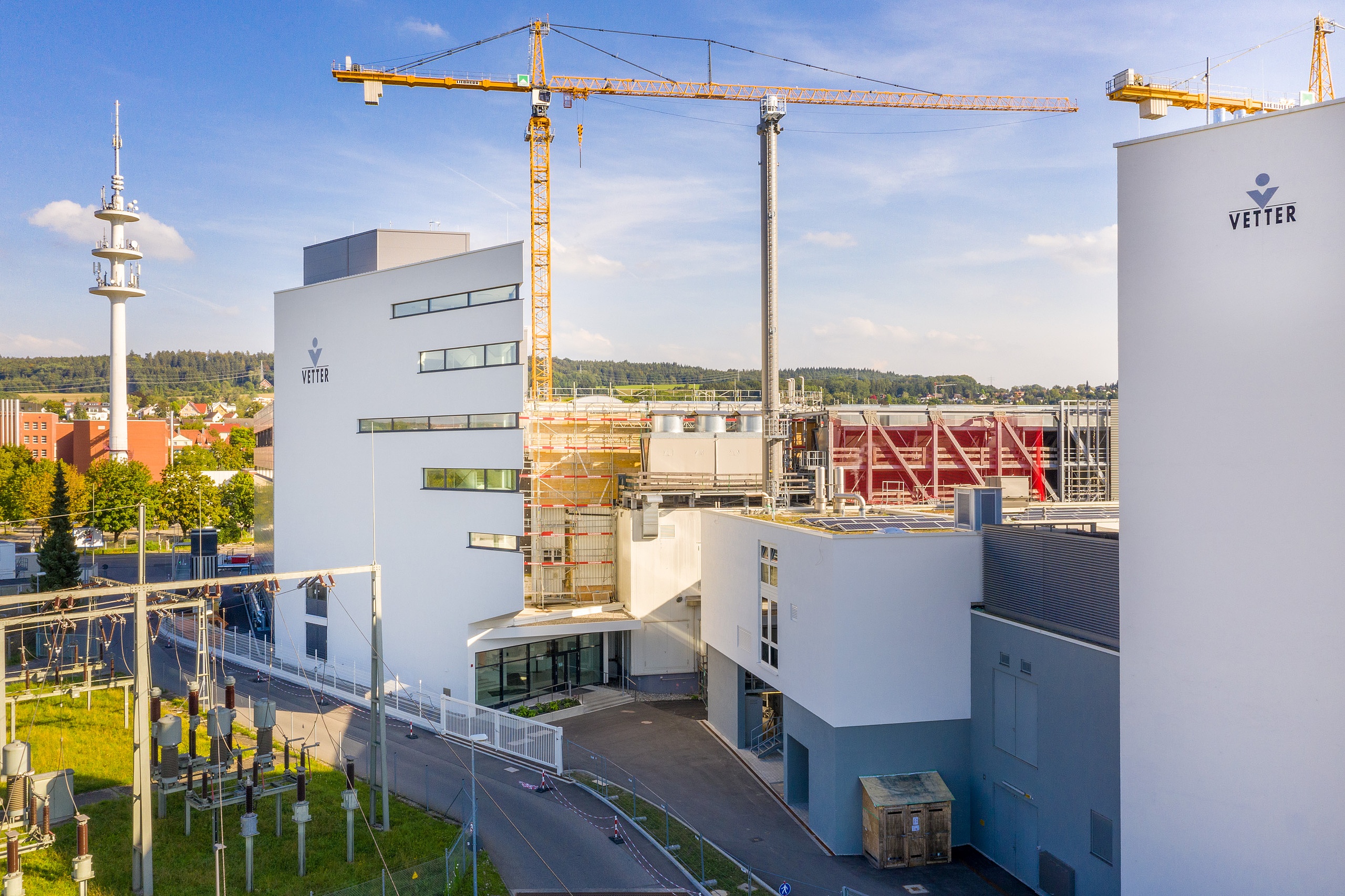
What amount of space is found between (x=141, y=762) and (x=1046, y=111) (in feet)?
231

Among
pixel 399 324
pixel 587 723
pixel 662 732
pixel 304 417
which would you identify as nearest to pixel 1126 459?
pixel 662 732

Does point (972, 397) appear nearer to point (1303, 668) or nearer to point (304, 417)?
point (304, 417)

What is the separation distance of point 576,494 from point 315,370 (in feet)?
42.3

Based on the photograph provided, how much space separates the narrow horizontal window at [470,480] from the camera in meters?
29.7

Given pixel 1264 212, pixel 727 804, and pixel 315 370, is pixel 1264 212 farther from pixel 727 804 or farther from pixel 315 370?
pixel 315 370

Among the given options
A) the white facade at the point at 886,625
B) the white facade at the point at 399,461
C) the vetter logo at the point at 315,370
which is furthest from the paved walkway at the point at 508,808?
the vetter logo at the point at 315,370

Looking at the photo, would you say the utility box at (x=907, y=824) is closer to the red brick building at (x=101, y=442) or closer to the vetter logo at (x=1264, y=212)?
the vetter logo at (x=1264, y=212)

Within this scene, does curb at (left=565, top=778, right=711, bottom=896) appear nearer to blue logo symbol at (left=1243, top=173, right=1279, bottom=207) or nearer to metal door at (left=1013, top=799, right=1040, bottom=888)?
metal door at (left=1013, top=799, right=1040, bottom=888)

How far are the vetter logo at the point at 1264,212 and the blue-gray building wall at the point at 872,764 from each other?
12625 millimetres

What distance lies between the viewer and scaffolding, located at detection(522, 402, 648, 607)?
110ft

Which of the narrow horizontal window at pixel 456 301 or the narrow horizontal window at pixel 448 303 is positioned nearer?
the narrow horizontal window at pixel 456 301

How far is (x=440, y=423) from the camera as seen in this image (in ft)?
105

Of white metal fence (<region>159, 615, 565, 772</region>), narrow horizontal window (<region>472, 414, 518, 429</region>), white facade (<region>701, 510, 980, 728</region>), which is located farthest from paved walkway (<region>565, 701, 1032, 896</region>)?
narrow horizontal window (<region>472, 414, 518, 429</region>)

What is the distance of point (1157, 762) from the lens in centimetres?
1480
